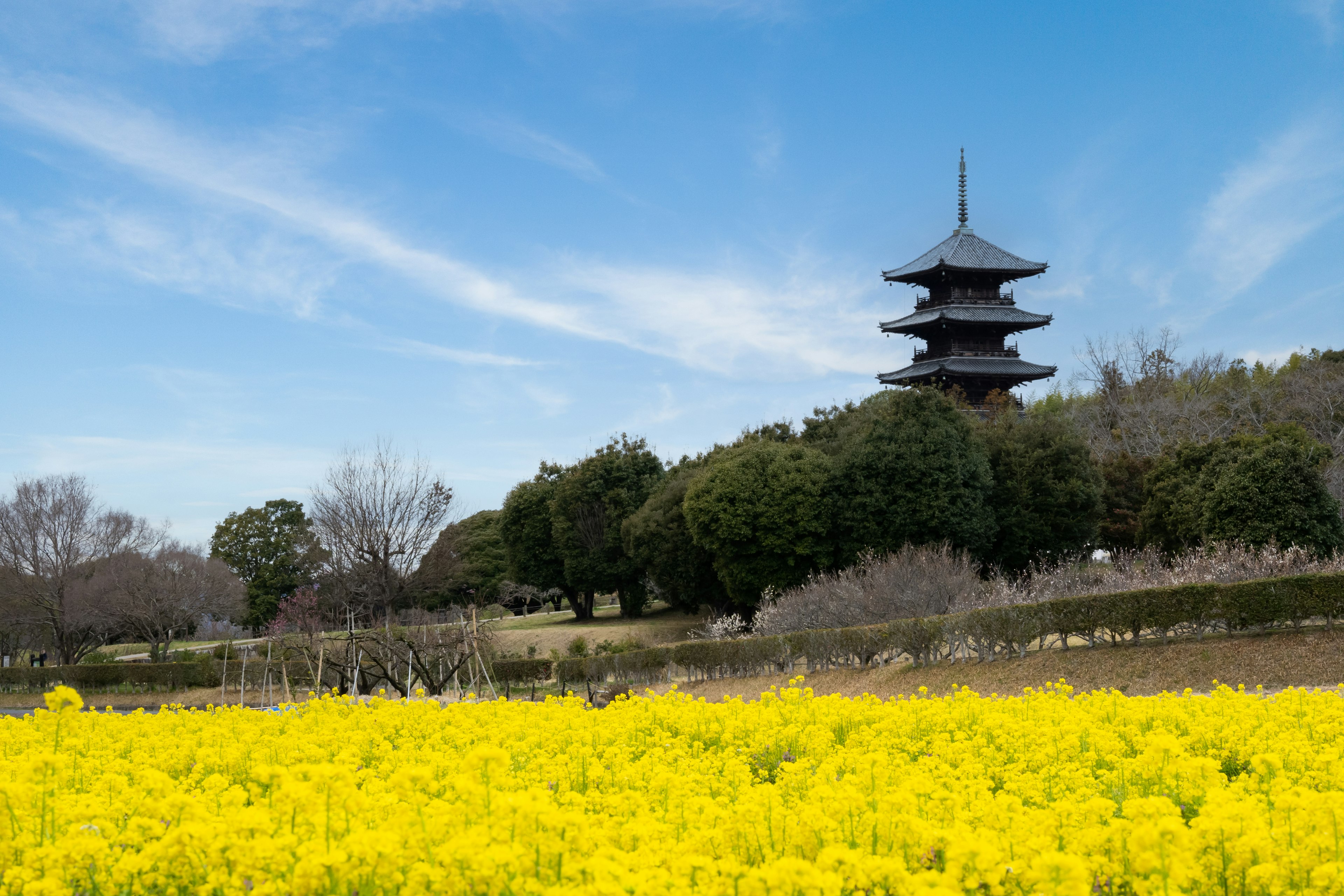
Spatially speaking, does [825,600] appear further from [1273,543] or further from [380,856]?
[380,856]

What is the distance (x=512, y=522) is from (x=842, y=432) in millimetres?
13998

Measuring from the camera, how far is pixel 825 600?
66.1 ft

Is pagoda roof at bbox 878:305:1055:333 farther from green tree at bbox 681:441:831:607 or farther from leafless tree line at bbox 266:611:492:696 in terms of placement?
leafless tree line at bbox 266:611:492:696

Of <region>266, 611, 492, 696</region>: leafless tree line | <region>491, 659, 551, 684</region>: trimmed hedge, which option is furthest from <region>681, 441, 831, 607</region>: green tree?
<region>266, 611, 492, 696</region>: leafless tree line

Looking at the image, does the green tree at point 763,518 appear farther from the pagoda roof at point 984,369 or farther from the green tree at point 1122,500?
the pagoda roof at point 984,369

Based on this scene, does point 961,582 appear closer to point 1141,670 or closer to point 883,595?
point 883,595

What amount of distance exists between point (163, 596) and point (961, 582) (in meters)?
26.0

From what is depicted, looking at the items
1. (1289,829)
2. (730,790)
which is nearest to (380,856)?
(730,790)

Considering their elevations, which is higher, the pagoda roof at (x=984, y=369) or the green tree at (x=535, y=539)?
the pagoda roof at (x=984, y=369)

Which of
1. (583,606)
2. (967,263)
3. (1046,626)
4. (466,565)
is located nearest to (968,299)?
(967,263)

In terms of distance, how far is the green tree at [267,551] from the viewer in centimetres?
4353

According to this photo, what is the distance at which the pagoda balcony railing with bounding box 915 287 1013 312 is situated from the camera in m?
40.1

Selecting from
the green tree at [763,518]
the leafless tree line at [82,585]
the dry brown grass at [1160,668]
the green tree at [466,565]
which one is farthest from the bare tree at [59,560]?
the dry brown grass at [1160,668]

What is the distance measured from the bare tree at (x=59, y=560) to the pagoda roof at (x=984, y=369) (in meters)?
30.6
